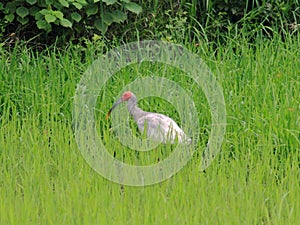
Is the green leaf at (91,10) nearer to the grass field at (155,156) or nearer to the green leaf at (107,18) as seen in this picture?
the green leaf at (107,18)

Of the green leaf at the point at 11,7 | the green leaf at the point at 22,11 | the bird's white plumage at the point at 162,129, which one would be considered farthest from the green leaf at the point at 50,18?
the bird's white plumage at the point at 162,129

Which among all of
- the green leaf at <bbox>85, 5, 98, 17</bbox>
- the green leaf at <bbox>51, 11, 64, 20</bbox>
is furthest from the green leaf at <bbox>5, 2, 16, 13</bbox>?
the green leaf at <bbox>85, 5, 98, 17</bbox>

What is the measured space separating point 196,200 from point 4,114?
1913 millimetres

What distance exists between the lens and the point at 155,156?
4.31 metres

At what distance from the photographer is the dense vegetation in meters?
3.69

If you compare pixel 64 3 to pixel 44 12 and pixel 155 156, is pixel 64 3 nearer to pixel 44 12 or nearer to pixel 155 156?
pixel 44 12

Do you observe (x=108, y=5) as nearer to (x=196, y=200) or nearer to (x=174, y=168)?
(x=174, y=168)

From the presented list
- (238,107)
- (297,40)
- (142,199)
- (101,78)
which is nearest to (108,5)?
(101,78)

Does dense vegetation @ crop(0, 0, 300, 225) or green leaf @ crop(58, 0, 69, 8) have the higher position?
green leaf @ crop(58, 0, 69, 8)

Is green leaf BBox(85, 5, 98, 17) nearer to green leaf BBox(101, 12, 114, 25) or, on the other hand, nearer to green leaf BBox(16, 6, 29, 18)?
green leaf BBox(101, 12, 114, 25)

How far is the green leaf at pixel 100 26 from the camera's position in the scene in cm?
642

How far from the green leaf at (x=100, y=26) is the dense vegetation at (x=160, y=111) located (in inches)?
0.9

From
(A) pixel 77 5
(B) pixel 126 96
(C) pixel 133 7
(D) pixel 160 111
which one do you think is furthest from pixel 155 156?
(C) pixel 133 7

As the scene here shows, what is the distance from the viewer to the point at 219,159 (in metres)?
4.50
